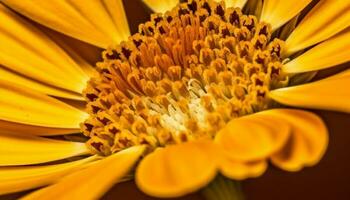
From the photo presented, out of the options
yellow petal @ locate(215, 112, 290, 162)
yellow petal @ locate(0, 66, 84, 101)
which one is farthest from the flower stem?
yellow petal @ locate(0, 66, 84, 101)

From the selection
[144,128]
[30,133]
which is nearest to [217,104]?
[144,128]

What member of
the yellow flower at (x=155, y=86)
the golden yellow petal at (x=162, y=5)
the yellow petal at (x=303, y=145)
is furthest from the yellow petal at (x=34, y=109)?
the yellow petal at (x=303, y=145)

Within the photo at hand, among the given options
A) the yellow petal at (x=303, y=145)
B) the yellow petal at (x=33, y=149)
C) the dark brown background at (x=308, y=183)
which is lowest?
the dark brown background at (x=308, y=183)

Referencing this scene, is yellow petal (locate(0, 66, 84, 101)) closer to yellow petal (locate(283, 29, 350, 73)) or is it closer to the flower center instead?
the flower center

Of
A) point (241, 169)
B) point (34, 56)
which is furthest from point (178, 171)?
point (34, 56)

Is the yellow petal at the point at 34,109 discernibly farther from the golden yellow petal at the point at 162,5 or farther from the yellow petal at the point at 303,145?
the yellow petal at the point at 303,145

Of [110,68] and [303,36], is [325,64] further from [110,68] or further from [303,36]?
[110,68]
